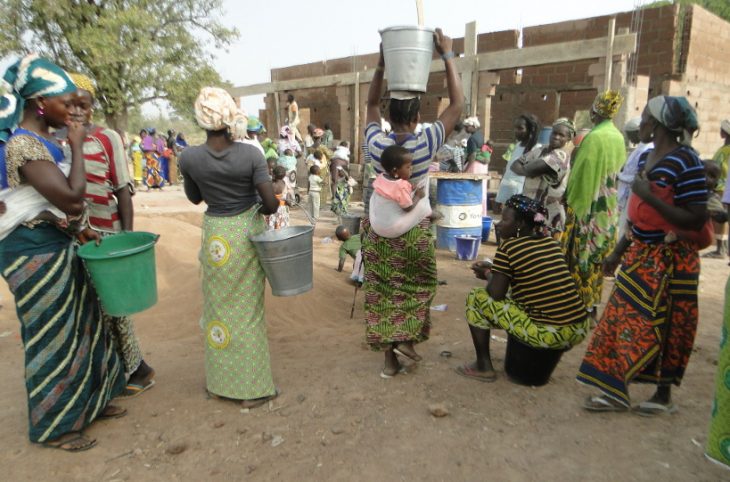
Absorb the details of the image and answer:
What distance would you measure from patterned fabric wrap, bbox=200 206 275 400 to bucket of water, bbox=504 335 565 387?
1.53 metres

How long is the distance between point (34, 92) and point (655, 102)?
3.14 metres

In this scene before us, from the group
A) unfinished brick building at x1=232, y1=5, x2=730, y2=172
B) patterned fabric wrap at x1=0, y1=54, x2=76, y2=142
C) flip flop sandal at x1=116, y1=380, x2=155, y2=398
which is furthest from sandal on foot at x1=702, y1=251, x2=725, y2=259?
patterned fabric wrap at x1=0, y1=54, x2=76, y2=142

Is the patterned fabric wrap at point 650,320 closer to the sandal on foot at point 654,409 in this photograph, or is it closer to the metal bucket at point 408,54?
the sandal on foot at point 654,409

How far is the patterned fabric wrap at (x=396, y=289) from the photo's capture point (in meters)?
3.30

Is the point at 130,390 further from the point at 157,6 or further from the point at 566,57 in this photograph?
the point at 157,6

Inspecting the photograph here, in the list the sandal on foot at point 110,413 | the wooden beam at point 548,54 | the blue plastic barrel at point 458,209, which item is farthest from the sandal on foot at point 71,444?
the wooden beam at point 548,54

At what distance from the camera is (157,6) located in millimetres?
18641

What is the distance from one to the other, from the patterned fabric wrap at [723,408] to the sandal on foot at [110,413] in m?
3.03

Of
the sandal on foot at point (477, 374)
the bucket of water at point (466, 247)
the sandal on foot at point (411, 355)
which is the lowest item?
the sandal on foot at point (477, 374)

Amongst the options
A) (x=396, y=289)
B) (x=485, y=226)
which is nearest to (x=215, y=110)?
(x=396, y=289)

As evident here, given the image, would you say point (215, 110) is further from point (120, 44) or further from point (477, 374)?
point (120, 44)

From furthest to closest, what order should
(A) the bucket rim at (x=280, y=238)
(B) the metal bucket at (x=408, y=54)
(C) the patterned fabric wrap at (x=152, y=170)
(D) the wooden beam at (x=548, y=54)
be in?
(C) the patterned fabric wrap at (x=152, y=170) < (D) the wooden beam at (x=548, y=54) < (B) the metal bucket at (x=408, y=54) < (A) the bucket rim at (x=280, y=238)

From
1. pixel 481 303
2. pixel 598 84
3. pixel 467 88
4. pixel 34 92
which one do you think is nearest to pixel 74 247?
pixel 34 92

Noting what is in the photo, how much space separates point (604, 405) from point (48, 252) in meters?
3.08
